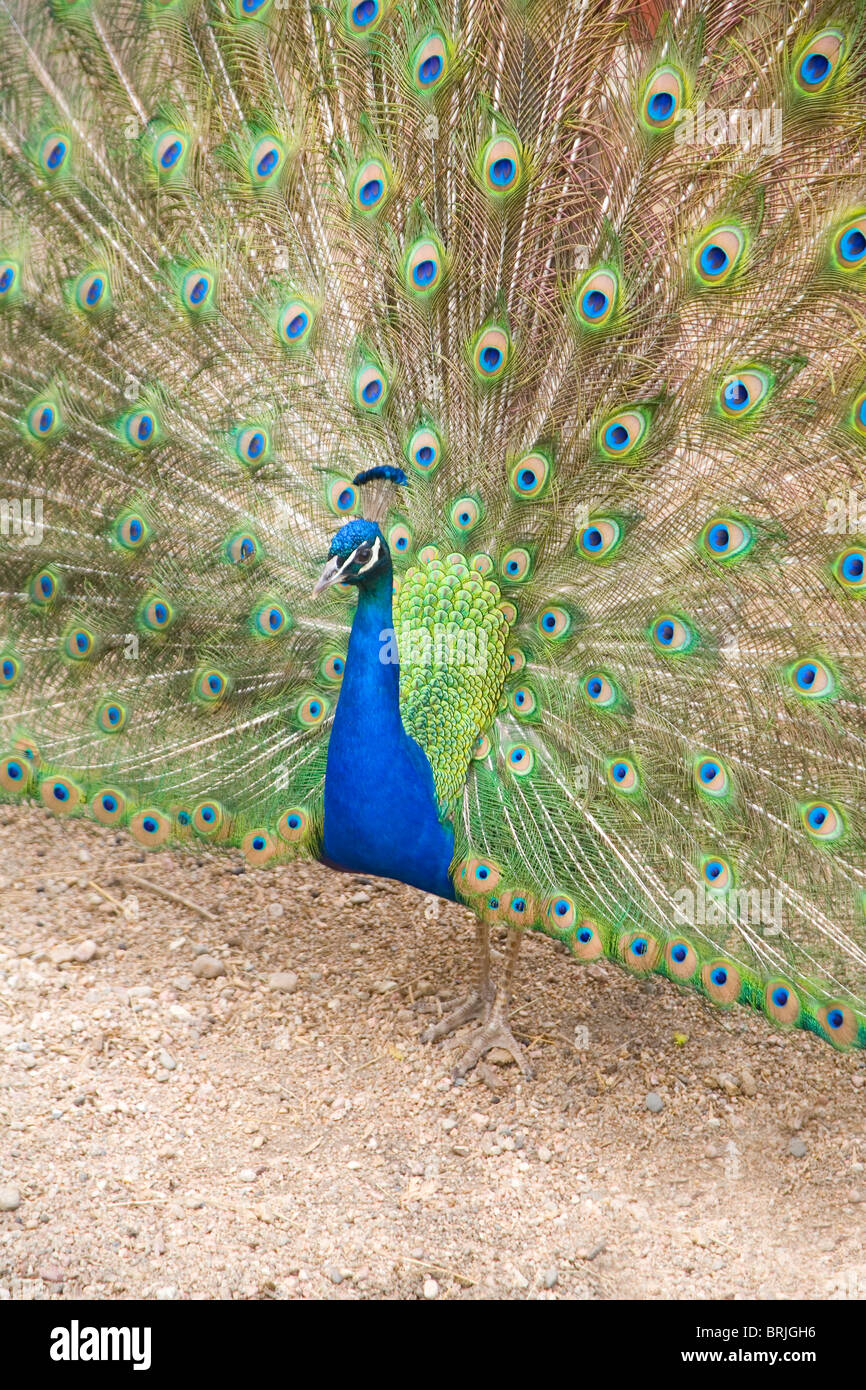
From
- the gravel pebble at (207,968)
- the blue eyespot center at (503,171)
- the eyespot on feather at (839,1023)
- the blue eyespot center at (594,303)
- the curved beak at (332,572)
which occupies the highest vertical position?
the blue eyespot center at (503,171)

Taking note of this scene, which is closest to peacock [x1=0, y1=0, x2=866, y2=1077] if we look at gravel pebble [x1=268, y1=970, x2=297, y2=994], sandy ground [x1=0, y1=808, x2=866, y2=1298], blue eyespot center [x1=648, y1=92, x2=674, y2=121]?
blue eyespot center [x1=648, y1=92, x2=674, y2=121]

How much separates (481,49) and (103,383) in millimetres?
1364

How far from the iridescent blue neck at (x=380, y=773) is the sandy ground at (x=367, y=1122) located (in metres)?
0.72

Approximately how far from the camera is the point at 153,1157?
2842 mm

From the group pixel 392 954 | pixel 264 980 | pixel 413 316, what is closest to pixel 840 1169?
pixel 392 954

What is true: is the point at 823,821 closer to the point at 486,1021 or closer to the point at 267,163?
the point at 486,1021

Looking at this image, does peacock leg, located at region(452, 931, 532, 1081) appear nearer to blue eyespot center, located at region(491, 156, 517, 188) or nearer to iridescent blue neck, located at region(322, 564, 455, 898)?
iridescent blue neck, located at region(322, 564, 455, 898)

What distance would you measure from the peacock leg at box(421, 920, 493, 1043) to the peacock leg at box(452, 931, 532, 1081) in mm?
52

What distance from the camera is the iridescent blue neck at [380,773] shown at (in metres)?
2.89

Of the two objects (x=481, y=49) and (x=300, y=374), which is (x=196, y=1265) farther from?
(x=481, y=49)

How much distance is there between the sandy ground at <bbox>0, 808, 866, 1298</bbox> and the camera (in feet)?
8.57

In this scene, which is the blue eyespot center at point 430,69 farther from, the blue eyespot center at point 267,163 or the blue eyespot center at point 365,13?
the blue eyespot center at point 267,163

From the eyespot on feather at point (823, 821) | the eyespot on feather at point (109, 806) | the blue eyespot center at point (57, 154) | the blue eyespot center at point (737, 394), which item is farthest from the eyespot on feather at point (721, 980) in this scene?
the blue eyespot center at point (57, 154)

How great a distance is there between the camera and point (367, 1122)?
10.1ft
